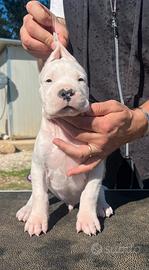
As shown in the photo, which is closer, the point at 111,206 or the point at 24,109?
the point at 111,206

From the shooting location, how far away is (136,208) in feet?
5.63

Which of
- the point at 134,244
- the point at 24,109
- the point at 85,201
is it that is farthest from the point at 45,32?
the point at 24,109

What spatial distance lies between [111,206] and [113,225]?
232mm

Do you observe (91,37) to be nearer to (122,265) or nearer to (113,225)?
(113,225)

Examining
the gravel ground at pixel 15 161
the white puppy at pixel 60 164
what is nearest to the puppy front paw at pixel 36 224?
the white puppy at pixel 60 164

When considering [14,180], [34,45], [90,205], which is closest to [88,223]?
[90,205]

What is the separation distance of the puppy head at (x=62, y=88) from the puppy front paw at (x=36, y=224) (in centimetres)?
32

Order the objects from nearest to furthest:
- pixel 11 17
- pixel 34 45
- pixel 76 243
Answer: pixel 76 243
pixel 34 45
pixel 11 17

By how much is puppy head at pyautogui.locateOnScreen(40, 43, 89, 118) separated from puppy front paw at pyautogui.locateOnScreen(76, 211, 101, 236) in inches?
12.8

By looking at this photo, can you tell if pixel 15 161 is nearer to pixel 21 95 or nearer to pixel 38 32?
pixel 21 95

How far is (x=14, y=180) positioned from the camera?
5578 mm

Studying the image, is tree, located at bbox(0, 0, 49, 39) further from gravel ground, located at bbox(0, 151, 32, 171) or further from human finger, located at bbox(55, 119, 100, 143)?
human finger, located at bbox(55, 119, 100, 143)

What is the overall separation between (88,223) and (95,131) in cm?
30

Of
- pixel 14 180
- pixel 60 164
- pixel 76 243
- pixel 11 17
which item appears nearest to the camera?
pixel 76 243
